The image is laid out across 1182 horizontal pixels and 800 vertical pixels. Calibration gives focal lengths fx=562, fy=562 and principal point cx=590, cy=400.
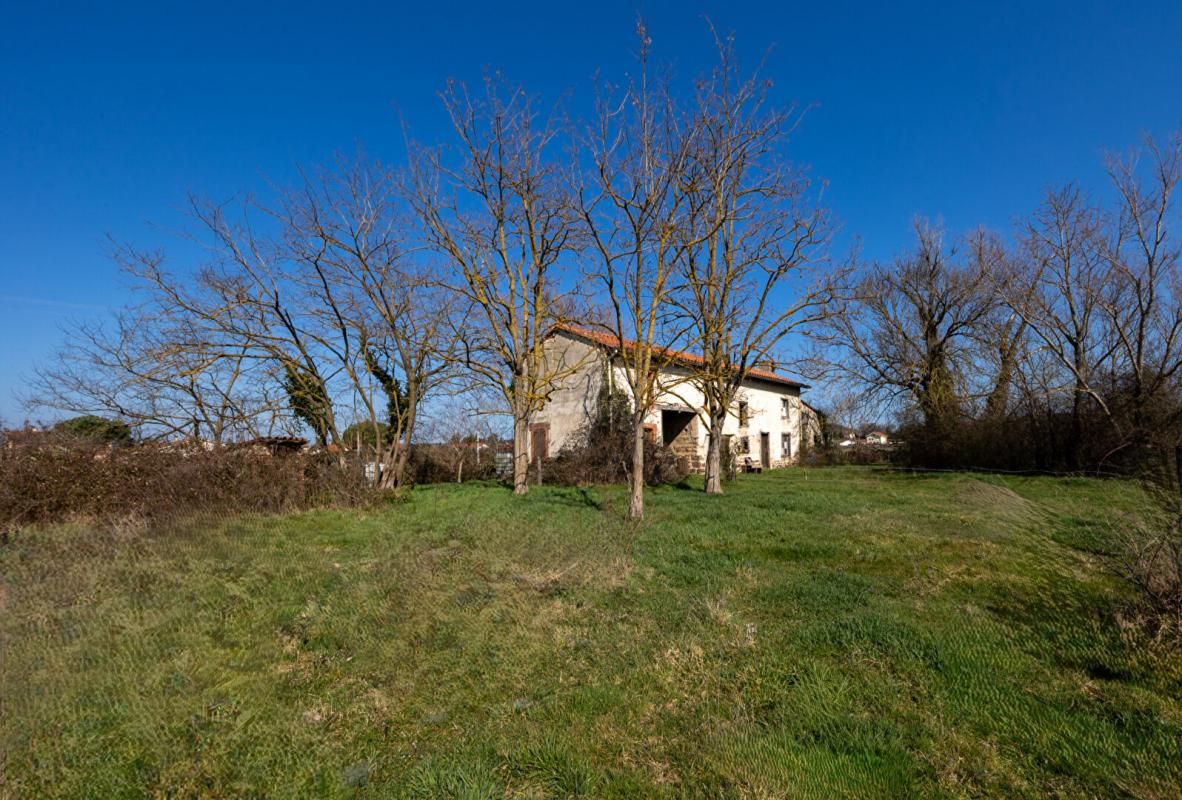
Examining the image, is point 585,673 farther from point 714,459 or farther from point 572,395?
point 572,395

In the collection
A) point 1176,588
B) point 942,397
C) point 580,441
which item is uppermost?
point 942,397

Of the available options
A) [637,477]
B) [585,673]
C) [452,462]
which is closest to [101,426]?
[452,462]

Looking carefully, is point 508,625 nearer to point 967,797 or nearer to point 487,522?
point 967,797

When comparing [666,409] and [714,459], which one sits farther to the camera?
[666,409]

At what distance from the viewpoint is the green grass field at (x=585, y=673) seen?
312 cm

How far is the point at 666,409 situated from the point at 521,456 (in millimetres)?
8502

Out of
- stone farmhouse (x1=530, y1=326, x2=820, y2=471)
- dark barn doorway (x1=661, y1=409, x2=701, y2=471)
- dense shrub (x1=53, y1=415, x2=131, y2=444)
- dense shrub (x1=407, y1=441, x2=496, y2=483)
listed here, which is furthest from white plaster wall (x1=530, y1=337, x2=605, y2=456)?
dense shrub (x1=53, y1=415, x2=131, y2=444)

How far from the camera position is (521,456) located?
1684 cm

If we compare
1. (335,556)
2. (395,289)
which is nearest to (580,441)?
(395,289)

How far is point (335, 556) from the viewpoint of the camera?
822 cm

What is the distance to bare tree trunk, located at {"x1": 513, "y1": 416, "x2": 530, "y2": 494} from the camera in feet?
54.5

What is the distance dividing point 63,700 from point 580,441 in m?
17.9

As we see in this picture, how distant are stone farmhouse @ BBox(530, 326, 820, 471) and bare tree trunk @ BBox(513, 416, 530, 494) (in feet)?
6.19

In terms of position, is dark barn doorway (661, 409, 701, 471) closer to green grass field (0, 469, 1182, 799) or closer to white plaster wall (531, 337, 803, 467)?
white plaster wall (531, 337, 803, 467)
